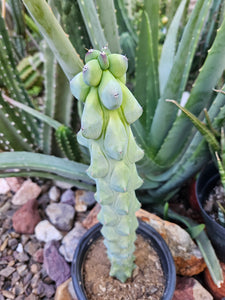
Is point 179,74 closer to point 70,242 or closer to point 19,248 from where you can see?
point 70,242

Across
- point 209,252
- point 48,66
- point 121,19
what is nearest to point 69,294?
point 209,252

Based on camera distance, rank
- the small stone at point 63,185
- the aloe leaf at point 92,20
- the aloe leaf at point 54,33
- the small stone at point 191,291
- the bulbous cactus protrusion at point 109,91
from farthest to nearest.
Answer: the small stone at point 63,185 → the small stone at point 191,291 → the aloe leaf at point 92,20 → the aloe leaf at point 54,33 → the bulbous cactus protrusion at point 109,91

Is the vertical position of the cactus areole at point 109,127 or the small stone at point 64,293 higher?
the cactus areole at point 109,127

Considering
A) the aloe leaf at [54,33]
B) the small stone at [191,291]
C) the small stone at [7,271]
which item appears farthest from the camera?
the small stone at [7,271]

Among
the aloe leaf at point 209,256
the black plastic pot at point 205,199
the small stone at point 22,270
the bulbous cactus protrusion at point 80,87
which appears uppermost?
the bulbous cactus protrusion at point 80,87

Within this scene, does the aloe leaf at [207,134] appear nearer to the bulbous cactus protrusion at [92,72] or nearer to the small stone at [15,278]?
the bulbous cactus protrusion at [92,72]

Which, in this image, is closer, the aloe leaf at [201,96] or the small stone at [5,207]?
the aloe leaf at [201,96]

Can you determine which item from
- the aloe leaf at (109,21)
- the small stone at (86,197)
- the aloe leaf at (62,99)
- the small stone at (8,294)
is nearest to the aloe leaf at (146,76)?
the aloe leaf at (109,21)
